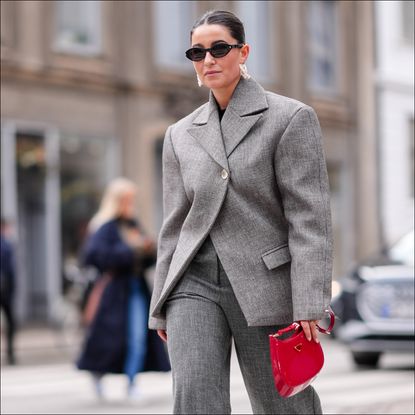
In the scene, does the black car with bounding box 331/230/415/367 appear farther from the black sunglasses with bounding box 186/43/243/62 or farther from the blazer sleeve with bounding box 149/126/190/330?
the black sunglasses with bounding box 186/43/243/62

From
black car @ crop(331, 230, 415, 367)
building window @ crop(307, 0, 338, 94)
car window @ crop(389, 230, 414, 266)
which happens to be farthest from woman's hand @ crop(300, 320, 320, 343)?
building window @ crop(307, 0, 338, 94)

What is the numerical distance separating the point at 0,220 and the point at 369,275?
4.18 metres

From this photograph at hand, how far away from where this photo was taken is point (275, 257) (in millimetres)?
4125

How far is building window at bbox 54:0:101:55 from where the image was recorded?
20.2 metres

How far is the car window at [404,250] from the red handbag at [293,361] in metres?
7.86

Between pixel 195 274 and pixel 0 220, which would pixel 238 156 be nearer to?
pixel 195 274

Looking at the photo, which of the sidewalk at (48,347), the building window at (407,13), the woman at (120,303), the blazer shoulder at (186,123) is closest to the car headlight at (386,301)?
the building window at (407,13)

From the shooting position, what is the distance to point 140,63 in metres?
21.6

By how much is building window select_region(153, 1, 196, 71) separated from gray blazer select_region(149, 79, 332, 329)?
1765cm

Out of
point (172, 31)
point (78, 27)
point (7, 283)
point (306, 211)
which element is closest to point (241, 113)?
point (306, 211)

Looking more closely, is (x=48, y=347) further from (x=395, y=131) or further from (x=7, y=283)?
(x=395, y=131)

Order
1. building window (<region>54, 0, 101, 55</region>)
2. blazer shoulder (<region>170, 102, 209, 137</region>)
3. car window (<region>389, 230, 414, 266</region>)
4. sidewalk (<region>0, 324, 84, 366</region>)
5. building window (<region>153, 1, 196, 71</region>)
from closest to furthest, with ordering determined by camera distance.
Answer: blazer shoulder (<region>170, 102, 209, 137</region>)
car window (<region>389, 230, 414, 266</region>)
sidewalk (<region>0, 324, 84, 366</region>)
building window (<region>54, 0, 101, 55</region>)
building window (<region>153, 1, 196, 71</region>)

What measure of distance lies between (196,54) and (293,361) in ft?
3.56

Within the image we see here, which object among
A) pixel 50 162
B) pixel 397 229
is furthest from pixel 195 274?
pixel 397 229
